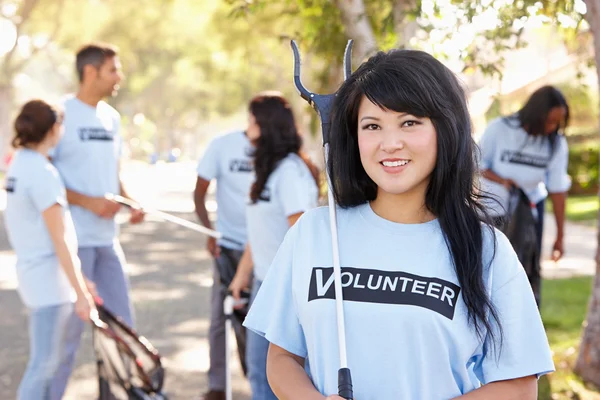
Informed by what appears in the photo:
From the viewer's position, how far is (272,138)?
17.1 feet

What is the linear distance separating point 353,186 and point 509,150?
13.5ft

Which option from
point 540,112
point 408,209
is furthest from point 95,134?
point 408,209

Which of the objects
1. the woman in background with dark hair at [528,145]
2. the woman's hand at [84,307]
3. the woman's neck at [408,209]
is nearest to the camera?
the woman's neck at [408,209]

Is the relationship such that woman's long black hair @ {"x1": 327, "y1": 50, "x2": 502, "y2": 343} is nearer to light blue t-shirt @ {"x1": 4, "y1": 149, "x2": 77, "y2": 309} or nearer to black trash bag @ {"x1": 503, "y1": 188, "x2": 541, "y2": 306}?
light blue t-shirt @ {"x1": 4, "y1": 149, "x2": 77, "y2": 309}

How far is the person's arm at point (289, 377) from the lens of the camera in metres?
2.59

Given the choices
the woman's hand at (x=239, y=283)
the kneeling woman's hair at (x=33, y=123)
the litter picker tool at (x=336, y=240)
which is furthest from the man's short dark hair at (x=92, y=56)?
the litter picker tool at (x=336, y=240)

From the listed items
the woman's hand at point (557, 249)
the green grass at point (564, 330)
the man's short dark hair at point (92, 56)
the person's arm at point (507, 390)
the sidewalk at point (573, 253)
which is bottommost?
the sidewalk at point (573, 253)

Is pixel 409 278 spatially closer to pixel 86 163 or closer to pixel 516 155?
pixel 86 163

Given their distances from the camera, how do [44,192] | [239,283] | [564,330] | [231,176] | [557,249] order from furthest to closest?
[564,330] < [557,249] < [231,176] < [239,283] < [44,192]

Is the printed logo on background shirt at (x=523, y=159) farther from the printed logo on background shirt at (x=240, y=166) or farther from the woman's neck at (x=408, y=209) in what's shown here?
the woman's neck at (x=408, y=209)

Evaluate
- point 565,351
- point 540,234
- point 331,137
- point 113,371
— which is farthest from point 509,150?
point 331,137

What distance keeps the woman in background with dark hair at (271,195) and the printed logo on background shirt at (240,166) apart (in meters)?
1.05

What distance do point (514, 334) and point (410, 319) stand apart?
0.84ft

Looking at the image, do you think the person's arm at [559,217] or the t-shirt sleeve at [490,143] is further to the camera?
the person's arm at [559,217]
